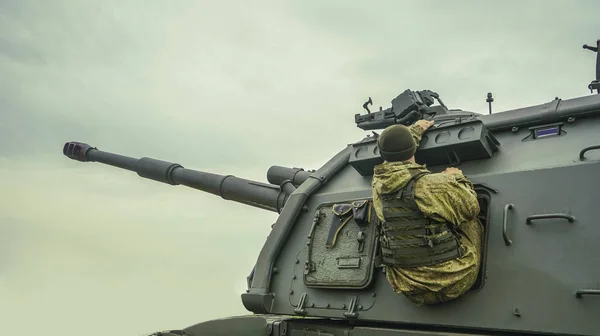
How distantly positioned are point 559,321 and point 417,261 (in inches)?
35.9

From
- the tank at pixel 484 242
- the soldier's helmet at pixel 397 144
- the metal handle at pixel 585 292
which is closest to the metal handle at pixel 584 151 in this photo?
the tank at pixel 484 242

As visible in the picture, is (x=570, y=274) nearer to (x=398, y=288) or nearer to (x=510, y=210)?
(x=510, y=210)

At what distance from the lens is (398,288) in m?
3.97

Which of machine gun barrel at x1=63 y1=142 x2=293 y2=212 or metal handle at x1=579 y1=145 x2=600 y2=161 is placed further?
machine gun barrel at x1=63 y1=142 x2=293 y2=212

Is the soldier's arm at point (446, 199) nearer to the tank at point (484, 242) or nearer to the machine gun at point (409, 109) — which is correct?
the tank at point (484, 242)

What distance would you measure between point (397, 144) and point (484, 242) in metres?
0.91

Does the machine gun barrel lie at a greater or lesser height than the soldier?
greater

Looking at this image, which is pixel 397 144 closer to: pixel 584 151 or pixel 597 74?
pixel 584 151

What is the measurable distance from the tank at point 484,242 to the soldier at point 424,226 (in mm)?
167

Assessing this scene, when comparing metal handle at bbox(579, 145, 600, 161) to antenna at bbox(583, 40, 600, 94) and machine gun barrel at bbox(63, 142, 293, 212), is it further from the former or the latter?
machine gun barrel at bbox(63, 142, 293, 212)

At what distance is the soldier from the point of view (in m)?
3.80

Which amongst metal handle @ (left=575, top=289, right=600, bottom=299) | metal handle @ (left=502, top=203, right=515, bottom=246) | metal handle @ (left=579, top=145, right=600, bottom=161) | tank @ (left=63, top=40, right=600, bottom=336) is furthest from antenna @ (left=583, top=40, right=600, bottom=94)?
metal handle @ (left=575, top=289, right=600, bottom=299)

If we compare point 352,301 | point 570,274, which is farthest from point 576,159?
point 352,301

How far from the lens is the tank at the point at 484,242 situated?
3.56m
